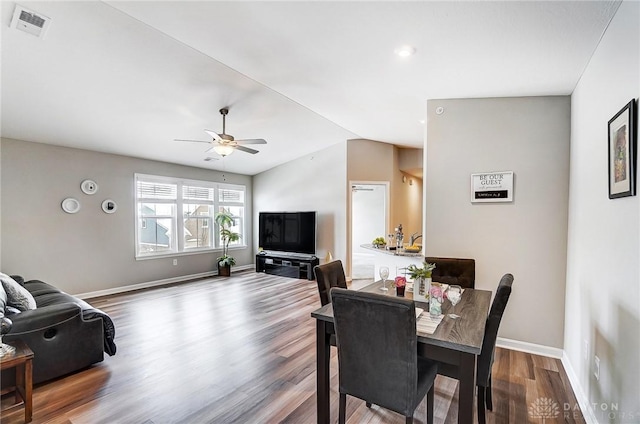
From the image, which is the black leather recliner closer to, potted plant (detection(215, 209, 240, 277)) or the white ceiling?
the white ceiling

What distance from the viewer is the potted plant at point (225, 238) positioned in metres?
7.09

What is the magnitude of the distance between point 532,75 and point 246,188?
6.62 meters

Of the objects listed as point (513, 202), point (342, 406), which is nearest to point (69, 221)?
point (342, 406)

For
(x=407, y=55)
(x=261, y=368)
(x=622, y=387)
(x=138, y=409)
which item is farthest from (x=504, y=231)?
(x=138, y=409)

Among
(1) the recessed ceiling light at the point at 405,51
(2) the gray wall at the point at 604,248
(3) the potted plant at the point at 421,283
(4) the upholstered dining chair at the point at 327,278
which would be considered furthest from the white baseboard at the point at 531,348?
(1) the recessed ceiling light at the point at 405,51

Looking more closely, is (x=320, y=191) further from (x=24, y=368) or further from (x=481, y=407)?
(x=24, y=368)

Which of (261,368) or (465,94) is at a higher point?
(465,94)

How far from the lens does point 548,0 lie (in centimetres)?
178

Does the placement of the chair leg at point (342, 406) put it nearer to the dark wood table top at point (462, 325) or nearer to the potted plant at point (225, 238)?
the dark wood table top at point (462, 325)

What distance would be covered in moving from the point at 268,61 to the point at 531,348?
3953 mm

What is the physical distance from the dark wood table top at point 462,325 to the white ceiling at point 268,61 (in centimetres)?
192

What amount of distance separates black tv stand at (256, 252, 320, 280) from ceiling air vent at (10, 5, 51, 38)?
533 centimetres

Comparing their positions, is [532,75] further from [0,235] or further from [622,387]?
[0,235]

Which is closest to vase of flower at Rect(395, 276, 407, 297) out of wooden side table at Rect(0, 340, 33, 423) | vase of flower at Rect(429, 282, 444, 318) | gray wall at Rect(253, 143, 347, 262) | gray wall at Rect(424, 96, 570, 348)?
vase of flower at Rect(429, 282, 444, 318)
